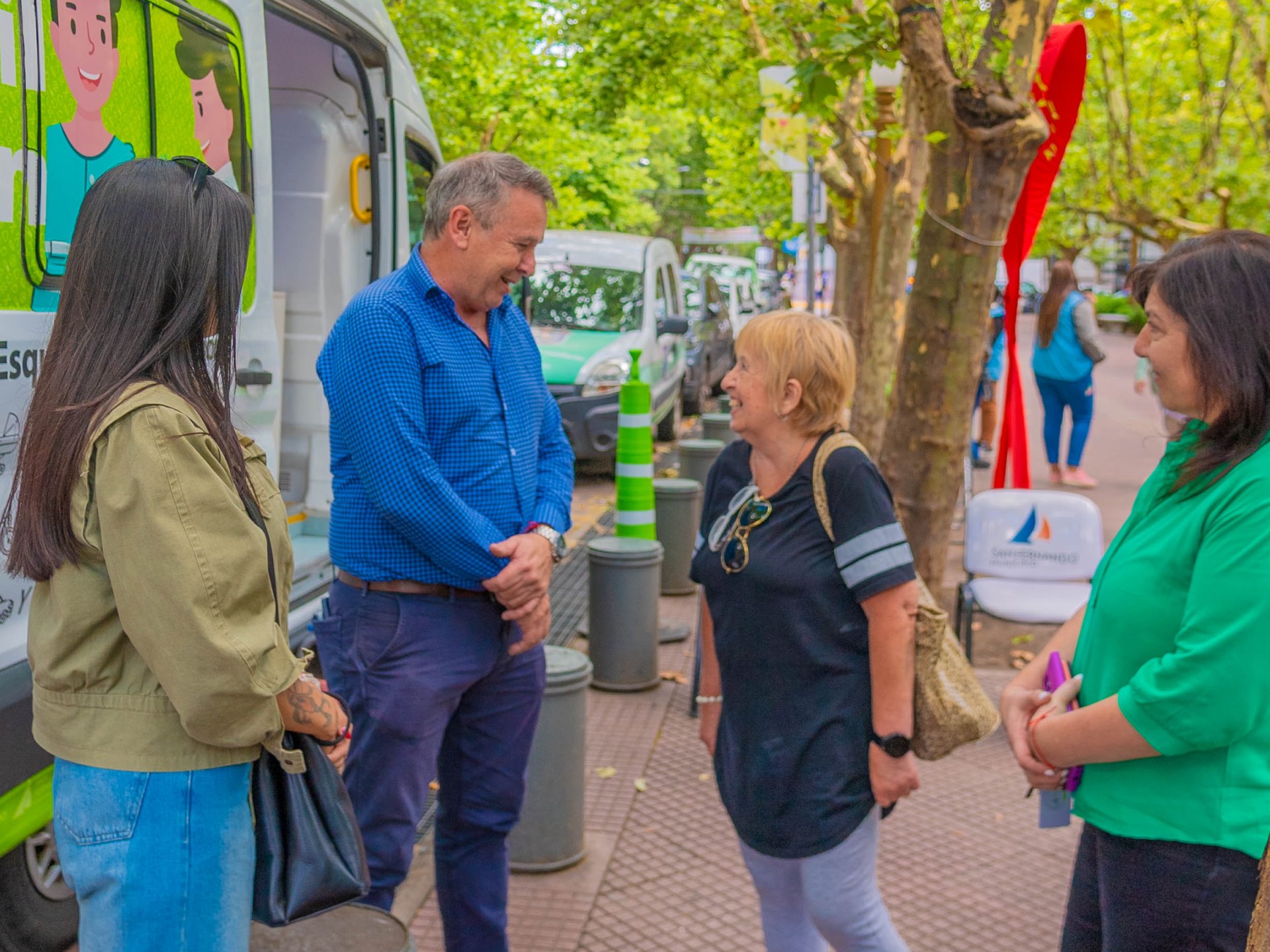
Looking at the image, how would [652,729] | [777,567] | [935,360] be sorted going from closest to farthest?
[777,567] < [652,729] < [935,360]

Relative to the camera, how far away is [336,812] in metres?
1.91

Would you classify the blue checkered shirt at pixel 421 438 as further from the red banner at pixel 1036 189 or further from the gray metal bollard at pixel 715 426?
the gray metal bollard at pixel 715 426

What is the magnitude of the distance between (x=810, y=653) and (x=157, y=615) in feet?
4.21

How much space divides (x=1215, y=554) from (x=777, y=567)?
33.5 inches

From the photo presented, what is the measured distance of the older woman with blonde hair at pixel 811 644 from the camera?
7.94ft

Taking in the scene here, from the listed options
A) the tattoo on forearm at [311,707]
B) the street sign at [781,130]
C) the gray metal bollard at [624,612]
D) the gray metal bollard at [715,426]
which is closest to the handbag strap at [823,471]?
the tattoo on forearm at [311,707]

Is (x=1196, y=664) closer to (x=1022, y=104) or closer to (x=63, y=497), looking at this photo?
(x=63, y=497)

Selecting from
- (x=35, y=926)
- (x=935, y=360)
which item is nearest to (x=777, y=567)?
(x=35, y=926)

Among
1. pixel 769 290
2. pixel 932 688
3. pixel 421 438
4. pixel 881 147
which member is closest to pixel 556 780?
pixel 421 438

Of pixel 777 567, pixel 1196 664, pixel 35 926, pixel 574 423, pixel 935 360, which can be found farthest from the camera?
pixel 574 423

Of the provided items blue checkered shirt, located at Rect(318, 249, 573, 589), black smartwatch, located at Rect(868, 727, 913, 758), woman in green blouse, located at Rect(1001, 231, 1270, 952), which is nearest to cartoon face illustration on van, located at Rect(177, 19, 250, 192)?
blue checkered shirt, located at Rect(318, 249, 573, 589)

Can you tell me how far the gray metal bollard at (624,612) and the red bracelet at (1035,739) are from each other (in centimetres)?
349

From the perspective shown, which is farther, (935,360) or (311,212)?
(935,360)

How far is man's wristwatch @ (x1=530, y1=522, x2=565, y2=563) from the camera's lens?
2.88m
